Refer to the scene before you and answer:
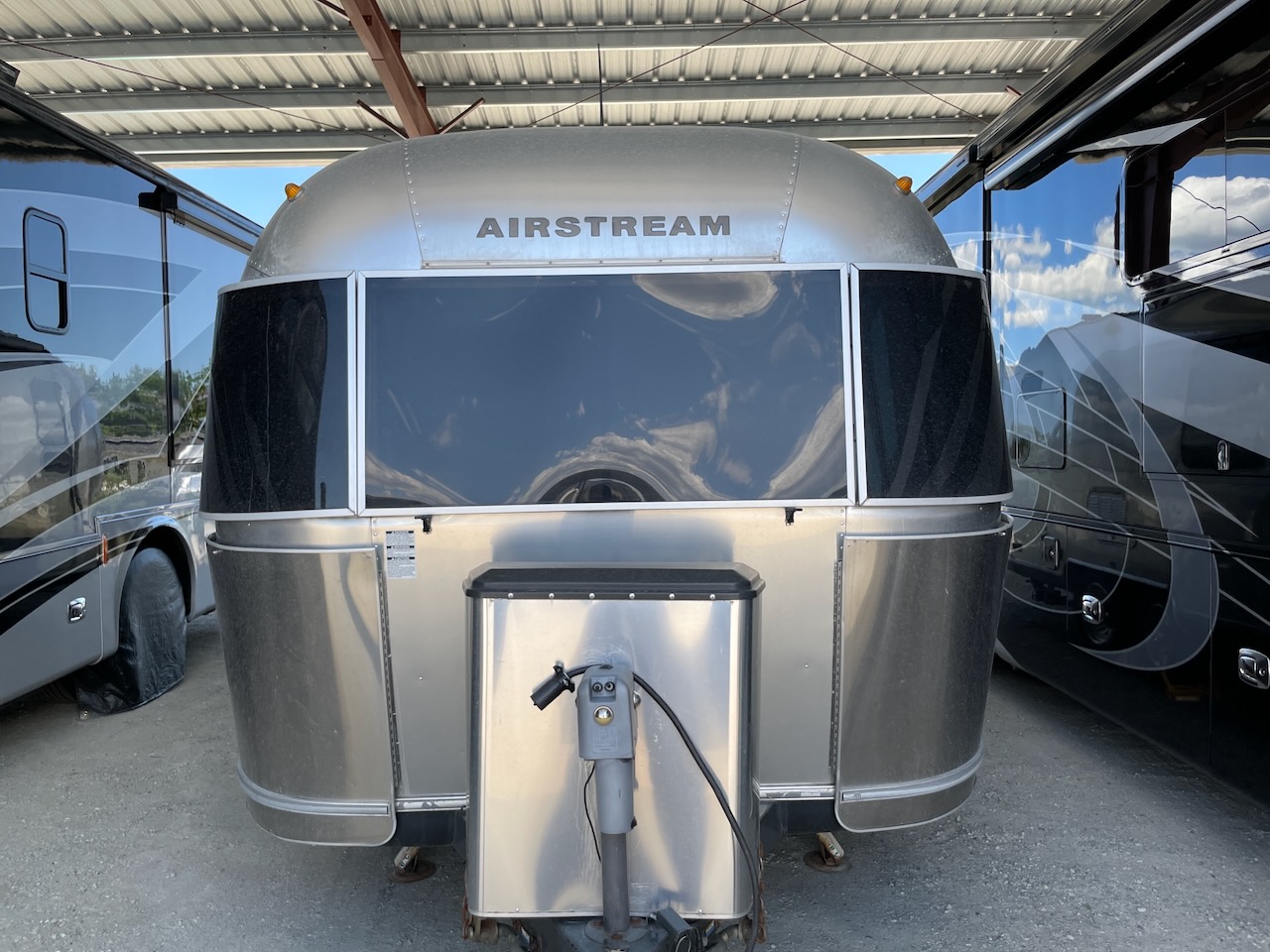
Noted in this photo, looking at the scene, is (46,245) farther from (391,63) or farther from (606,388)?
(391,63)

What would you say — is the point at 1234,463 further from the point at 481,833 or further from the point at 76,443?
the point at 76,443

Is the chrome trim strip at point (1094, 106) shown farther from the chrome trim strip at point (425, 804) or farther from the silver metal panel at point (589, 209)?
the chrome trim strip at point (425, 804)

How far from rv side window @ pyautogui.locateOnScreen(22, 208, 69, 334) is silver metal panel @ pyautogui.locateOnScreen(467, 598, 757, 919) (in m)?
3.37

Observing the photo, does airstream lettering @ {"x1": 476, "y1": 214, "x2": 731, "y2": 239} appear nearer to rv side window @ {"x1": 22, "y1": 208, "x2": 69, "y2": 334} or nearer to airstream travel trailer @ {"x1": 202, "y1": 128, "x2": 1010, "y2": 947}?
airstream travel trailer @ {"x1": 202, "y1": 128, "x2": 1010, "y2": 947}

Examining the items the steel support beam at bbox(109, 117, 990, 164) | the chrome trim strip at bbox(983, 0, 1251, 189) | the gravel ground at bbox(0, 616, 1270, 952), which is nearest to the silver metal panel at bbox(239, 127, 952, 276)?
the chrome trim strip at bbox(983, 0, 1251, 189)

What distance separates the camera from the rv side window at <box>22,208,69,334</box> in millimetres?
4559

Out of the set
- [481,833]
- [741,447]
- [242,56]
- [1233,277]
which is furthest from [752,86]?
[481,833]

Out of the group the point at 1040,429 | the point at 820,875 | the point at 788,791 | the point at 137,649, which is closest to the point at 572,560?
the point at 788,791

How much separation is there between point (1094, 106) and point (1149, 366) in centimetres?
111

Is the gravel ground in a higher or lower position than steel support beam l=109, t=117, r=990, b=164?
lower

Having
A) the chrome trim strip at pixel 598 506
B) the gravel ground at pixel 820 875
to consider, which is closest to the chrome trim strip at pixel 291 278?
the chrome trim strip at pixel 598 506

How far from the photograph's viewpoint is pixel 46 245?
4.69m

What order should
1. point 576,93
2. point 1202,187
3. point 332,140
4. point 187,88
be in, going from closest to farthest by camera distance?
1. point 1202,187
2. point 187,88
3. point 576,93
4. point 332,140

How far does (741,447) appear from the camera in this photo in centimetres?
283
